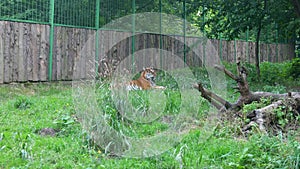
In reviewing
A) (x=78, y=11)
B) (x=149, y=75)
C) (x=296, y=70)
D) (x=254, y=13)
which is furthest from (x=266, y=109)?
(x=78, y=11)

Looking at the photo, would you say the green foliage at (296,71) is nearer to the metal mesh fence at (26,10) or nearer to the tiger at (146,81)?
the tiger at (146,81)

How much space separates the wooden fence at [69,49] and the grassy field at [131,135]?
5.37 feet

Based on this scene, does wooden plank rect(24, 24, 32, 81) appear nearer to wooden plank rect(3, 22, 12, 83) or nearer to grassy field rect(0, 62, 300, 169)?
wooden plank rect(3, 22, 12, 83)

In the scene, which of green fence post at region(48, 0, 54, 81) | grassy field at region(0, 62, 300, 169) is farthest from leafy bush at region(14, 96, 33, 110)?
green fence post at region(48, 0, 54, 81)

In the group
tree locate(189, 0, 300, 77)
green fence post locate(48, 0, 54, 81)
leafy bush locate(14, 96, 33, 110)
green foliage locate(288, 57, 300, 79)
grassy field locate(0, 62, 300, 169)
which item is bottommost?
grassy field locate(0, 62, 300, 169)

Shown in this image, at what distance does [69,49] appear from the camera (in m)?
10.2

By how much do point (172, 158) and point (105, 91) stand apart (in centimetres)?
185

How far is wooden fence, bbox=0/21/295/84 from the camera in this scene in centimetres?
884

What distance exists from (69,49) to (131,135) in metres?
6.18

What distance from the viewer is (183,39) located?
14.0m

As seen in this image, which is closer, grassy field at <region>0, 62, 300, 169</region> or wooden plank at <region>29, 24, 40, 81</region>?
grassy field at <region>0, 62, 300, 169</region>

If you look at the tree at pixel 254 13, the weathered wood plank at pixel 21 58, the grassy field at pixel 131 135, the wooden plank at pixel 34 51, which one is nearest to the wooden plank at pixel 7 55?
the weathered wood plank at pixel 21 58

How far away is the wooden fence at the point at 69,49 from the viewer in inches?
348

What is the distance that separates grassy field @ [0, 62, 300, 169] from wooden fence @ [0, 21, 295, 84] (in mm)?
1637
